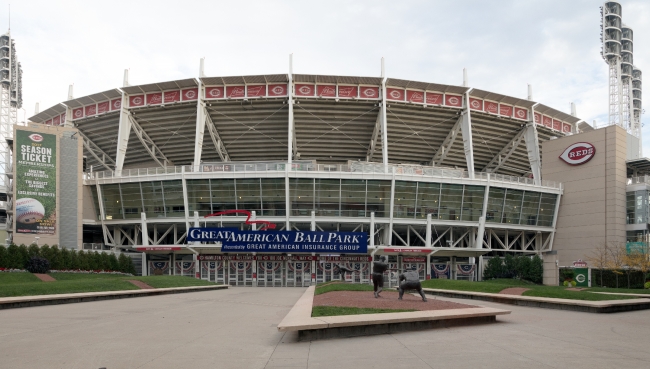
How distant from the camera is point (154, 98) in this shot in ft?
184

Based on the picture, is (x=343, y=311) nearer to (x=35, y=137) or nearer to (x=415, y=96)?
(x=415, y=96)

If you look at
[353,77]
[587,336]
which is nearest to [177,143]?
[353,77]

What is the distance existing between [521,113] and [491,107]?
4239 mm

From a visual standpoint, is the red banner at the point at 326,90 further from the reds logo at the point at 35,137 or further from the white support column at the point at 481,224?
the reds logo at the point at 35,137

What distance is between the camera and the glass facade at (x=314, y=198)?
51.8 metres

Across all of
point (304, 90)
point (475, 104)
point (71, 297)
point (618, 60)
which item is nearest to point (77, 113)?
point (304, 90)

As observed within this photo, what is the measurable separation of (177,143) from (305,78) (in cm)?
1933

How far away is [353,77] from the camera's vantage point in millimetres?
53062

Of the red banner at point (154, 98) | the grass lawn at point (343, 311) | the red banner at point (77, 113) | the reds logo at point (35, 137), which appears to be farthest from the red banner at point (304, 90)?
the grass lawn at point (343, 311)

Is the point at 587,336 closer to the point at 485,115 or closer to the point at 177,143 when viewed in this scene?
the point at 485,115

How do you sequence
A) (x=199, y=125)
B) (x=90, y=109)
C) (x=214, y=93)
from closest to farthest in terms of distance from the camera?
(x=199, y=125) < (x=214, y=93) < (x=90, y=109)

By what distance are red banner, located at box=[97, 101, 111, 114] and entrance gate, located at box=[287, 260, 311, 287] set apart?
2597 cm

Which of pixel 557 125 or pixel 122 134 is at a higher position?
pixel 557 125

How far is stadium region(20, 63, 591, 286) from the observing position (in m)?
52.1
